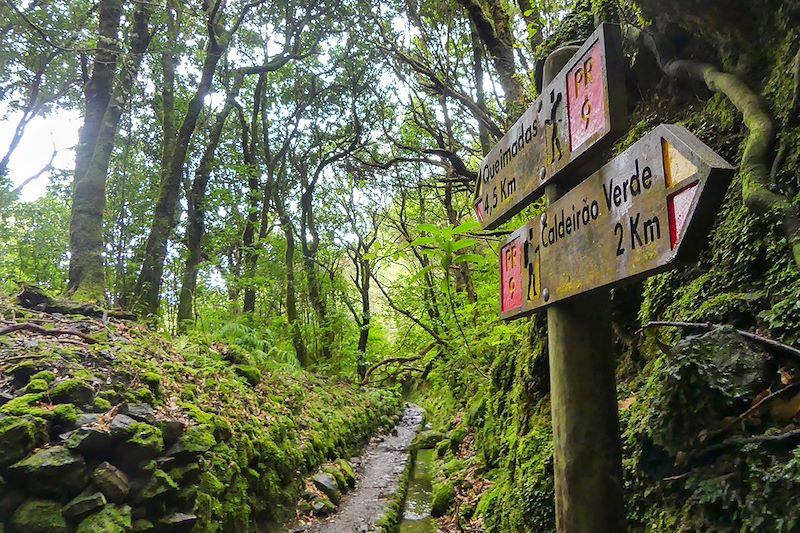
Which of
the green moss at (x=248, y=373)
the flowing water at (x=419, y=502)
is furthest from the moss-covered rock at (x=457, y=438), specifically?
the green moss at (x=248, y=373)

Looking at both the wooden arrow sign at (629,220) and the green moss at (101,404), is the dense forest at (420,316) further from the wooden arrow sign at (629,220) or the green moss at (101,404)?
the wooden arrow sign at (629,220)

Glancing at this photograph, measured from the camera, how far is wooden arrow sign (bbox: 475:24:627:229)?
5.65 feet

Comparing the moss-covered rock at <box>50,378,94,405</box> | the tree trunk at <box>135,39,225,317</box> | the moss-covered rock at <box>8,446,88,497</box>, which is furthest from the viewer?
the tree trunk at <box>135,39,225,317</box>

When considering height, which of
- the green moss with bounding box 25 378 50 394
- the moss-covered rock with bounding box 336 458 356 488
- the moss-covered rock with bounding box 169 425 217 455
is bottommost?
the moss-covered rock with bounding box 336 458 356 488

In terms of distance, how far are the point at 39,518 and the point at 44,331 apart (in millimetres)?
2531

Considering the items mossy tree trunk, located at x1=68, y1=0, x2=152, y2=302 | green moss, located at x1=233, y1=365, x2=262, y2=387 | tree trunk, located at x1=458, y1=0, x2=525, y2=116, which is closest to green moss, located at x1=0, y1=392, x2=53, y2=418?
mossy tree trunk, located at x1=68, y1=0, x2=152, y2=302

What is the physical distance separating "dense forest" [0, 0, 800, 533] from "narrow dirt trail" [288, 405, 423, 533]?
18 cm

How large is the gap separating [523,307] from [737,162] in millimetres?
1502

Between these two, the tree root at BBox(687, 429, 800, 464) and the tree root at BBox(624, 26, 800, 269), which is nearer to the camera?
the tree root at BBox(687, 429, 800, 464)

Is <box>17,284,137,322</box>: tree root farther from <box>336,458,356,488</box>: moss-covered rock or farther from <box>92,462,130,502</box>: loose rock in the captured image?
<box>336,458,356,488</box>: moss-covered rock

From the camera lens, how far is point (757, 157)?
2.22 meters

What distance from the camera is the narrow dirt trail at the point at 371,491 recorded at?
5461 mm

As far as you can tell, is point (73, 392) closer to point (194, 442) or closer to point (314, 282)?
point (194, 442)

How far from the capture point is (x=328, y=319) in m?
14.8
